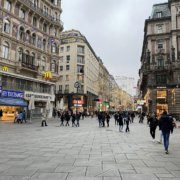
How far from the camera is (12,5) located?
3862 centimetres

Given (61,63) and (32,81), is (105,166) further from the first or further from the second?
(61,63)

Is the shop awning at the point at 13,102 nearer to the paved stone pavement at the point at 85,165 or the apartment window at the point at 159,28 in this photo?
the paved stone pavement at the point at 85,165

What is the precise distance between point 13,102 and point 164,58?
34189 millimetres

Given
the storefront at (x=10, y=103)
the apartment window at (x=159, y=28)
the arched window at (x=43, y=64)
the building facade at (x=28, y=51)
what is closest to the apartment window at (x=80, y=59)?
the apartment window at (x=159, y=28)

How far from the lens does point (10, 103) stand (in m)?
37.4

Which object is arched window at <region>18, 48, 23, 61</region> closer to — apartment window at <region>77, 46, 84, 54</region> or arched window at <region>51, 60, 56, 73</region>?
arched window at <region>51, 60, 56, 73</region>

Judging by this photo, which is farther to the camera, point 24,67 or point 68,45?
point 68,45

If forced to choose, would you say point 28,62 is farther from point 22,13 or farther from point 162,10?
point 162,10

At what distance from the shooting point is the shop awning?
36031 mm

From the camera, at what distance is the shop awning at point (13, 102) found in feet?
118

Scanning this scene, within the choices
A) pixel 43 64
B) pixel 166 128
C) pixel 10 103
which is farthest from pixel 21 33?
pixel 166 128

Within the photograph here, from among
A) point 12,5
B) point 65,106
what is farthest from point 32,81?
point 65,106

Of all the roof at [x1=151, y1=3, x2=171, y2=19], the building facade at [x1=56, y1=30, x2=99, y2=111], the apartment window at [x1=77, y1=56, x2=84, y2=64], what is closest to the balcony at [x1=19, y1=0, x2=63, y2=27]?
the roof at [x1=151, y1=3, x2=171, y2=19]

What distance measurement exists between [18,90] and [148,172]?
3393 centimetres
